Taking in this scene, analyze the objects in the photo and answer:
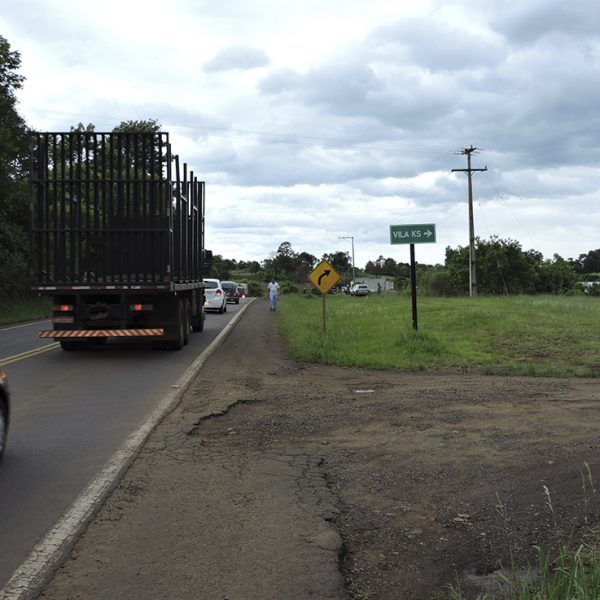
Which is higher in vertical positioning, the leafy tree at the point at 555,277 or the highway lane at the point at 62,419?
the leafy tree at the point at 555,277

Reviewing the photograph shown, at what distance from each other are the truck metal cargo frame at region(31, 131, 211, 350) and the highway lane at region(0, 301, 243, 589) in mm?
1046

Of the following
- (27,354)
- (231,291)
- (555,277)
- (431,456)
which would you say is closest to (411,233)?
(27,354)

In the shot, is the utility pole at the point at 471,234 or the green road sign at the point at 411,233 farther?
the utility pole at the point at 471,234

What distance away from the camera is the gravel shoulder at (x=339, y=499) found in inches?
143

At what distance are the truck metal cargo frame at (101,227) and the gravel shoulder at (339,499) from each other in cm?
614

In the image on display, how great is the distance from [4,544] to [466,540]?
2831 millimetres

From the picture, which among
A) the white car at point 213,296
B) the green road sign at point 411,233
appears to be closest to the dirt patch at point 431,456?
the green road sign at point 411,233

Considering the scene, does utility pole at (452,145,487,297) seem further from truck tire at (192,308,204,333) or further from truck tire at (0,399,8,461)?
truck tire at (0,399,8,461)

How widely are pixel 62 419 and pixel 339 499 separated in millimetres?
4176

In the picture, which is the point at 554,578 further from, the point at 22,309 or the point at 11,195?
the point at 11,195

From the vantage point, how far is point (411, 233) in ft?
51.1

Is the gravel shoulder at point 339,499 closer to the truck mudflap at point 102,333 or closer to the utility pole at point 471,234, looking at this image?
the truck mudflap at point 102,333

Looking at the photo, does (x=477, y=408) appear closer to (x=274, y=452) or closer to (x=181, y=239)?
(x=274, y=452)

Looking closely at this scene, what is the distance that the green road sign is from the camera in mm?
15516
